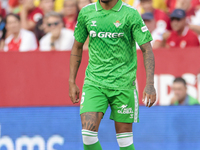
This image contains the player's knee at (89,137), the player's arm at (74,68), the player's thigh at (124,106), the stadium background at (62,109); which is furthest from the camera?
the stadium background at (62,109)

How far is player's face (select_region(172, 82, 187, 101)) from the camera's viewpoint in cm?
593

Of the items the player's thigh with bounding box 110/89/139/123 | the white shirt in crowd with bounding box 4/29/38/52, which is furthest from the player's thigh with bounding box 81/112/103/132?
the white shirt in crowd with bounding box 4/29/38/52

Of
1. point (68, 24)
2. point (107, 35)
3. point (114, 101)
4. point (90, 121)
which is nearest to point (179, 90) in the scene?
point (114, 101)

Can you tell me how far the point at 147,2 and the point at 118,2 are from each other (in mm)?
3719

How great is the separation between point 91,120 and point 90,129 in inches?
3.9

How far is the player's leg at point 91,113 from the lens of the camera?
12.9 ft

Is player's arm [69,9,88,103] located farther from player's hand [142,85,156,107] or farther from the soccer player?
player's hand [142,85,156,107]

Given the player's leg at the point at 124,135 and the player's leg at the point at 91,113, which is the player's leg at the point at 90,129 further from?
the player's leg at the point at 124,135

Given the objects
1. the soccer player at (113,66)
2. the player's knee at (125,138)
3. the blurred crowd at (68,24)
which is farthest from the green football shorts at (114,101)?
the blurred crowd at (68,24)

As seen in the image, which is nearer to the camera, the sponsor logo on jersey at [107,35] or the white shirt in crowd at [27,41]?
the sponsor logo on jersey at [107,35]

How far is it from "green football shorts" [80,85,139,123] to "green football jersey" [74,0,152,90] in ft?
0.23

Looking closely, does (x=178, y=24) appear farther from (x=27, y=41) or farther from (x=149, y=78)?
(x=149, y=78)

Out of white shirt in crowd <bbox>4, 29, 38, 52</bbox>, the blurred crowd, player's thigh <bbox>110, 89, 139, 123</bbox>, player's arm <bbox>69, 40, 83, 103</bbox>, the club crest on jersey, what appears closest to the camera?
the club crest on jersey

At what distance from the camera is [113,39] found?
4.08 metres
